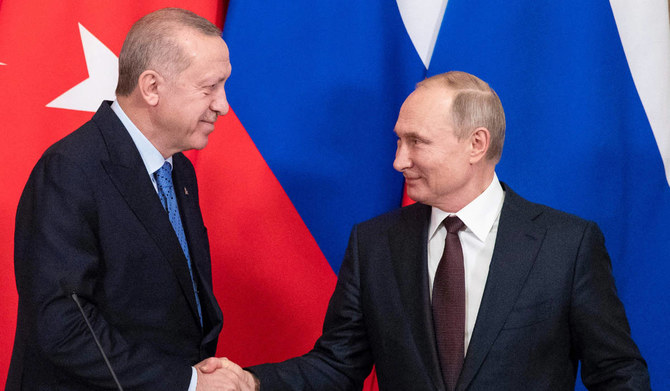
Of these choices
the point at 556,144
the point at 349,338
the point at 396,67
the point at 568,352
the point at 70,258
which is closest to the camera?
the point at 70,258

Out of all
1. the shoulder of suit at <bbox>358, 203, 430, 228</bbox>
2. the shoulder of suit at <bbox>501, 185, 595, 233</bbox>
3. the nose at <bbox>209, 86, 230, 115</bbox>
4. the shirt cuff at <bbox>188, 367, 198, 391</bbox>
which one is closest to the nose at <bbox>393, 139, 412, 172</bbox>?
the shoulder of suit at <bbox>358, 203, 430, 228</bbox>

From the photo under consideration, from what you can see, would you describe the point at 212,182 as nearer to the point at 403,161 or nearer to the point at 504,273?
the point at 403,161

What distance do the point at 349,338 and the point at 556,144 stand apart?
0.95m

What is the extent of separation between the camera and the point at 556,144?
2.54 m

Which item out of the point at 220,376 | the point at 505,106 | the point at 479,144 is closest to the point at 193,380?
the point at 220,376

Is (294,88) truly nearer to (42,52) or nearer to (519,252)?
(42,52)

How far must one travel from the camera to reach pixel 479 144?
2004mm

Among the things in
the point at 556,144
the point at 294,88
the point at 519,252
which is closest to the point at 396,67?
the point at 294,88

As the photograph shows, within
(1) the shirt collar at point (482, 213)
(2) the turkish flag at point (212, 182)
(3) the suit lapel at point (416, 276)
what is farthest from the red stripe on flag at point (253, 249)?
(1) the shirt collar at point (482, 213)

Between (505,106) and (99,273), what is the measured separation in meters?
1.41

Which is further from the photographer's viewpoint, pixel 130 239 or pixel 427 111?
pixel 427 111

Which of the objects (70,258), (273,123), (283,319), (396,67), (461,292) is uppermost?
(396,67)

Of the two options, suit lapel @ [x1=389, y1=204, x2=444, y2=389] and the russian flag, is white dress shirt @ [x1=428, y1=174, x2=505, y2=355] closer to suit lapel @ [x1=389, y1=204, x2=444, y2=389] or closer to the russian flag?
suit lapel @ [x1=389, y1=204, x2=444, y2=389]

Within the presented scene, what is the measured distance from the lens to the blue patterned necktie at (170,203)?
2031 millimetres
